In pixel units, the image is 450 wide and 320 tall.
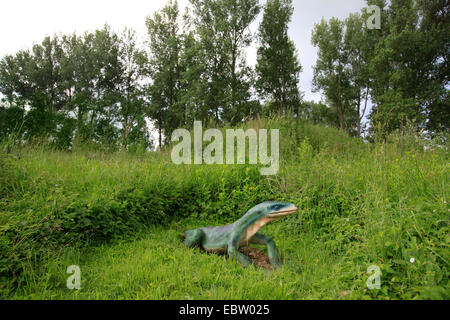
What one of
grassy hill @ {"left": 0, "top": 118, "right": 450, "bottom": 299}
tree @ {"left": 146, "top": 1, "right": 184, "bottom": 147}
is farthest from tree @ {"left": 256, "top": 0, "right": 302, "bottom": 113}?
grassy hill @ {"left": 0, "top": 118, "right": 450, "bottom": 299}

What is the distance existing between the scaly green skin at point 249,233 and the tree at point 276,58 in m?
20.7

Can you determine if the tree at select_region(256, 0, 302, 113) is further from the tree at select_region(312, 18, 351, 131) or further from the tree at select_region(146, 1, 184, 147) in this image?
the tree at select_region(146, 1, 184, 147)

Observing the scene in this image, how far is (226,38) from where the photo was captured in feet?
69.0

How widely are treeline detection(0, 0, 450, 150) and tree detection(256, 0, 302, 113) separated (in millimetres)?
89

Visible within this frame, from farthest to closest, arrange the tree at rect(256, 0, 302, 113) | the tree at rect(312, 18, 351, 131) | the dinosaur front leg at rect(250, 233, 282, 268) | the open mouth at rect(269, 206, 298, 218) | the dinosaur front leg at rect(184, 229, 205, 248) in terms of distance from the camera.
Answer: the tree at rect(312, 18, 351, 131) → the tree at rect(256, 0, 302, 113) → the dinosaur front leg at rect(184, 229, 205, 248) → the dinosaur front leg at rect(250, 233, 282, 268) → the open mouth at rect(269, 206, 298, 218)

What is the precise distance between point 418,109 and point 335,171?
801 inches

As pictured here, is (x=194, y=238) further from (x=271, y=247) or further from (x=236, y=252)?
(x=271, y=247)

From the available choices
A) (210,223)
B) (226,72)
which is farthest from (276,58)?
(210,223)

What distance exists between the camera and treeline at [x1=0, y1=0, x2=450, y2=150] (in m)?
19.5

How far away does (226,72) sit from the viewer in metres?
22.0

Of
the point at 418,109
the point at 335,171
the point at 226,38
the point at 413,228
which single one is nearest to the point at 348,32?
the point at 418,109

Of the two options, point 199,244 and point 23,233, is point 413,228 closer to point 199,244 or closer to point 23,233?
point 199,244

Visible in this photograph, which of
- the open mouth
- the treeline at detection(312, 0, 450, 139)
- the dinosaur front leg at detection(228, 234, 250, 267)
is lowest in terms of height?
the dinosaur front leg at detection(228, 234, 250, 267)

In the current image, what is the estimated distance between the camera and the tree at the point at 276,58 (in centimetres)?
2264
